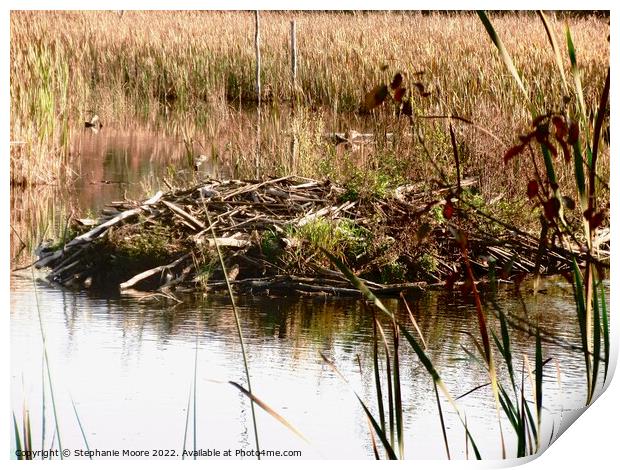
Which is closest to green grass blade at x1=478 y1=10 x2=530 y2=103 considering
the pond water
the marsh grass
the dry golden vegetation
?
the marsh grass

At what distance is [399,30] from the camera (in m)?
3.72

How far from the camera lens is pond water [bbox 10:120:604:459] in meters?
3.21

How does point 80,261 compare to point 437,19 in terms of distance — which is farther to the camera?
point 80,261

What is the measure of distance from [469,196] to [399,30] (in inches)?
26.4

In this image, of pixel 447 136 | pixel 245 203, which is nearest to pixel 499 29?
pixel 447 136

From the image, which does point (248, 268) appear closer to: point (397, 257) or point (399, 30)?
point (397, 257)

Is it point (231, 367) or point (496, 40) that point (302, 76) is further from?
point (496, 40)

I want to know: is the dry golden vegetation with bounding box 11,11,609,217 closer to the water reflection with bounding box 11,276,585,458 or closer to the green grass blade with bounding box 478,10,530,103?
the water reflection with bounding box 11,276,585,458

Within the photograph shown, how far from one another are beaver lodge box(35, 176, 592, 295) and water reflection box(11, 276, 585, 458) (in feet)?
0.58

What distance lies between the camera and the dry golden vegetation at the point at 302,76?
366 centimetres

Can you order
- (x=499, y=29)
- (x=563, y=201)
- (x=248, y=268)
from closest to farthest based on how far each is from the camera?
(x=563, y=201)
(x=499, y=29)
(x=248, y=268)

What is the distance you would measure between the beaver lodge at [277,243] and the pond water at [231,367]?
127 millimetres

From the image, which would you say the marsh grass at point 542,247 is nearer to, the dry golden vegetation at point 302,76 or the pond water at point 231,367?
the pond water at point 231,367

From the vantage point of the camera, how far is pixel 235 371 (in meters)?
3.51
